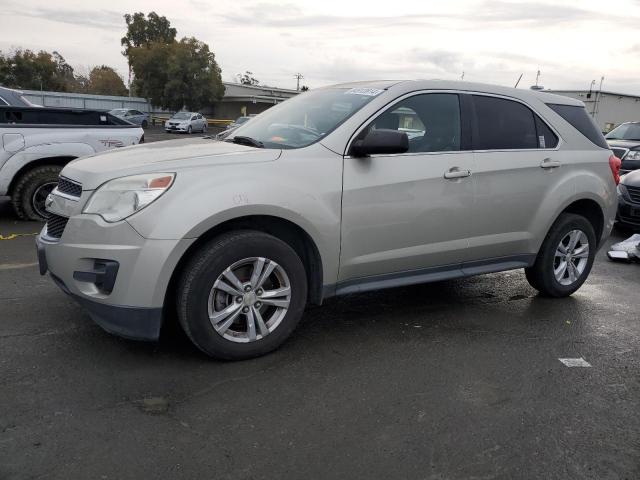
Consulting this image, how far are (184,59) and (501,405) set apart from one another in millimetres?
49322

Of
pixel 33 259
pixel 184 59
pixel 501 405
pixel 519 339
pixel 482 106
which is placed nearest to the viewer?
pixel 501 405

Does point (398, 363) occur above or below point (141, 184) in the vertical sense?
below

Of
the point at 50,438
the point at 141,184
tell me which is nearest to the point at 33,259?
the point at 141,184

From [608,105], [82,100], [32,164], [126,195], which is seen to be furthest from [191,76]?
[126,195]

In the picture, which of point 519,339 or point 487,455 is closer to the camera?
point 487,455

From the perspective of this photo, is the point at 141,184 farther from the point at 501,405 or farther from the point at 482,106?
the point at 482,106

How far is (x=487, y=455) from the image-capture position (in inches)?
108

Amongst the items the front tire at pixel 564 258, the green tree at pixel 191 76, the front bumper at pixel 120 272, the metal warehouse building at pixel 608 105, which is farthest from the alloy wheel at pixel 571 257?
the green tree at pixel 191 76

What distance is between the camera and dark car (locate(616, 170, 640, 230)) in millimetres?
8266

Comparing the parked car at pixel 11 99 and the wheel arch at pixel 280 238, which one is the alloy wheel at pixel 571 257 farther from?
the parked car at pixel 11 99

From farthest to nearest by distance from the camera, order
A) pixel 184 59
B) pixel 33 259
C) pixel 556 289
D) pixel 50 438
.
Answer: pixel 184 59 < pixel 33 259 < pixel 556 289 < pixel 50 438

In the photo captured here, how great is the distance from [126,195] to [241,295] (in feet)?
2.91

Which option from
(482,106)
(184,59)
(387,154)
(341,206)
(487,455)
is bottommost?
(487,455)

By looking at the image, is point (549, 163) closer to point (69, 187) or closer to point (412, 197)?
point (412, 197)
